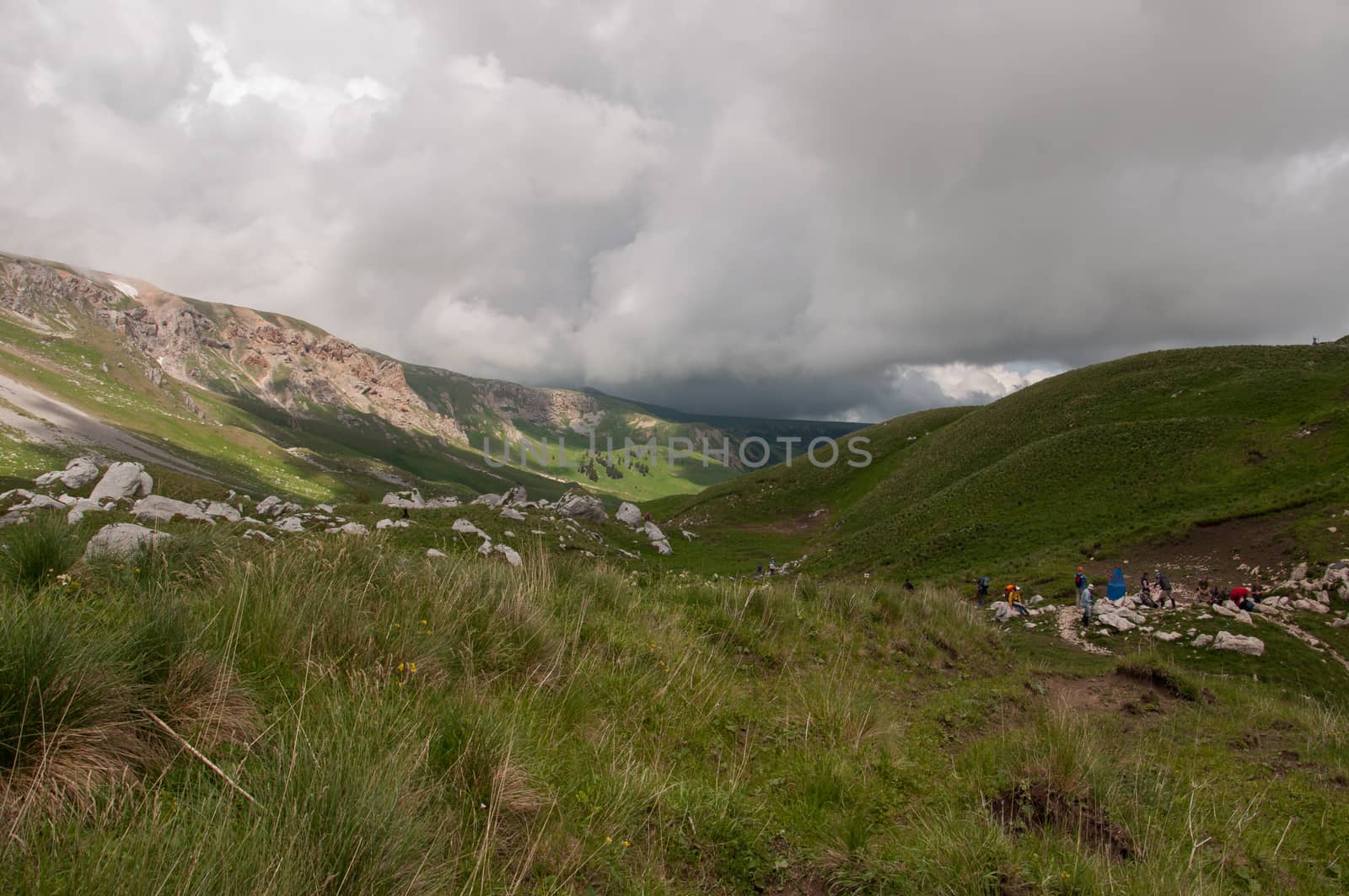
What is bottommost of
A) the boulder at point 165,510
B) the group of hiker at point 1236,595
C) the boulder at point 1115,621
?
the boulder at point 1115,621

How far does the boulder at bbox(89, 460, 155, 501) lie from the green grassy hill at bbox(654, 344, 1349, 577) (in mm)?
33809

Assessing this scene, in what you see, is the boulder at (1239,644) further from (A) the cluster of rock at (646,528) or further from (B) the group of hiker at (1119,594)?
(A) the cluster of rock at (646,528)

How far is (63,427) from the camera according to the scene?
108 metres

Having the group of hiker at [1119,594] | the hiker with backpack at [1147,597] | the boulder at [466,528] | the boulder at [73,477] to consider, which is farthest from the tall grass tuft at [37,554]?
the boulder at [73,477]

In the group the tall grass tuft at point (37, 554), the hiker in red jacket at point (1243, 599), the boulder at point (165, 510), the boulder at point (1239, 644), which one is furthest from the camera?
the hiker in red jacket at point (1243, 599)

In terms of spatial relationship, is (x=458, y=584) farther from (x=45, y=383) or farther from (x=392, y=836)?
(x=45, y=383)

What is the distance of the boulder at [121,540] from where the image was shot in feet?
18.2

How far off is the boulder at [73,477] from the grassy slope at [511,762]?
30.9 m

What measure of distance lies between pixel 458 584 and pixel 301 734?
295 centimetres

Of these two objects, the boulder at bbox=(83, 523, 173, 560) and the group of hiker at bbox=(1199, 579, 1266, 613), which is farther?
the group of hiker at bbox=(1199, 579, 1266, 613)

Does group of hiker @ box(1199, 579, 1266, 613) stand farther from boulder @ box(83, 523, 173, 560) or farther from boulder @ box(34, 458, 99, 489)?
boulder @ box(34, 458, 99, 489)

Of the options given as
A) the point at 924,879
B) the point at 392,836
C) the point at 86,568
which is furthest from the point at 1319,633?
the point at 86,568

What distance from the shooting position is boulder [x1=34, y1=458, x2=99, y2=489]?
1083 inches

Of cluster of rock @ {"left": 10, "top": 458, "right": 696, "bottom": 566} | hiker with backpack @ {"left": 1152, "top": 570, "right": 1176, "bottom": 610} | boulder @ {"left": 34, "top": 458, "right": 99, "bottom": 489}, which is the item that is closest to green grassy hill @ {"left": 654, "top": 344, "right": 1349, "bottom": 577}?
hiker with backpack @ {"left": 1152, "top": 570, "right": 1176, "bottom": 610}
